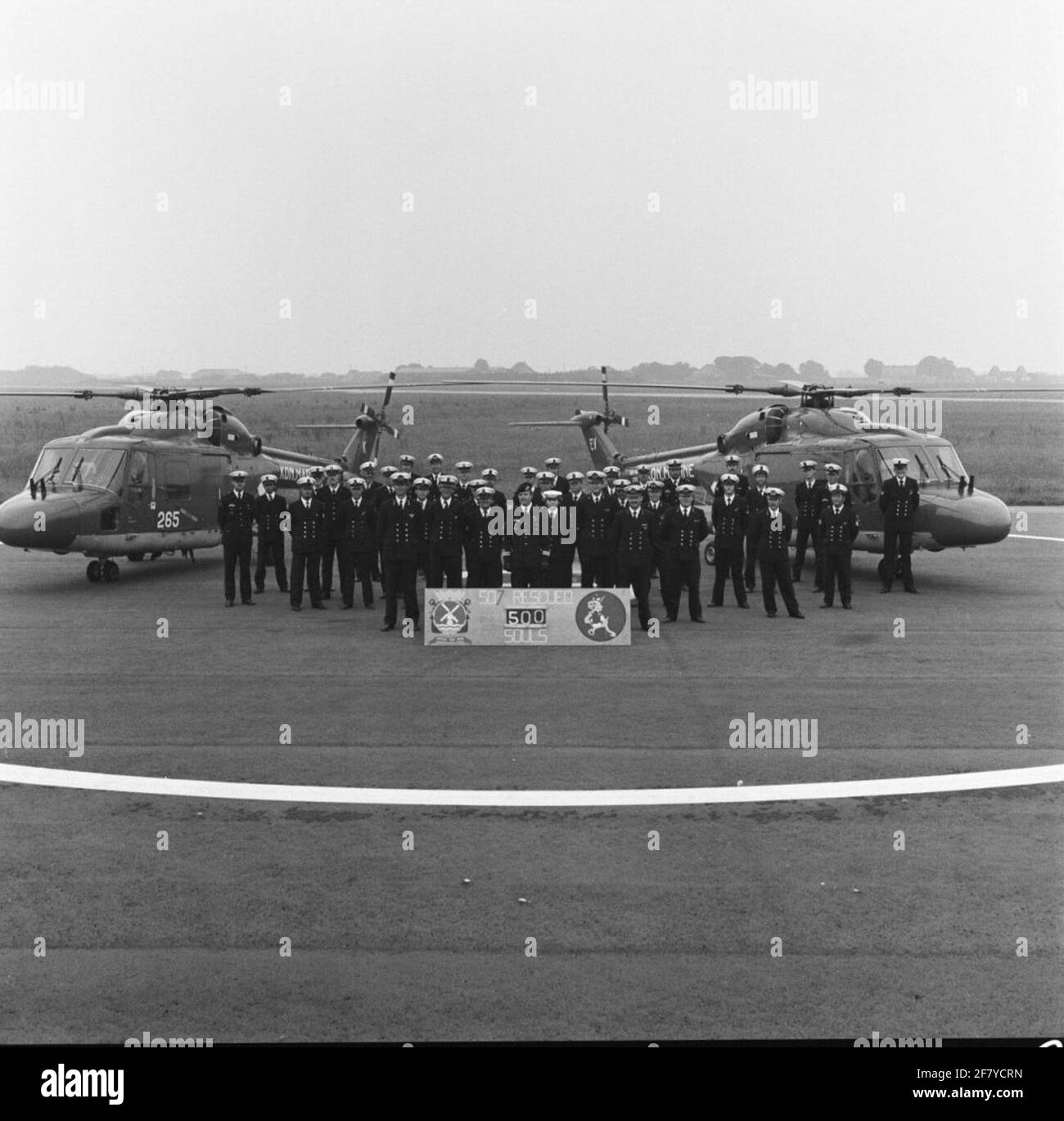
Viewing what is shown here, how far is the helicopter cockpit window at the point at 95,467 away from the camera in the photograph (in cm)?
1920

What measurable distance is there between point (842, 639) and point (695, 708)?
407cm

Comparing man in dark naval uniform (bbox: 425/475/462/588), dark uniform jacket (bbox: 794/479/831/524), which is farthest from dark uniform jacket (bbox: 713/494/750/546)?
man in dark naval uniform (bbox: 425/475/462/588)

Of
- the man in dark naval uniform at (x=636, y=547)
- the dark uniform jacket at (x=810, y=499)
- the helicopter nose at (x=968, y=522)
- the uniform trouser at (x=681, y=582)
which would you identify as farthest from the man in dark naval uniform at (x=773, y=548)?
the helicopter nose at (x=968, y=522)

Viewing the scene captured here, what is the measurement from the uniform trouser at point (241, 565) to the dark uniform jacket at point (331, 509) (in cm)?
115

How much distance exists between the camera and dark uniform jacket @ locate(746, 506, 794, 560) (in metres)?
15.8

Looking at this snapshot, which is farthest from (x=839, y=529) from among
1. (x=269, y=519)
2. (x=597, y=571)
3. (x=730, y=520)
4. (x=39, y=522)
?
(x=39, y=522)

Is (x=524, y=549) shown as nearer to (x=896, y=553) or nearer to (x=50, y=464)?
(x=896, y=553)

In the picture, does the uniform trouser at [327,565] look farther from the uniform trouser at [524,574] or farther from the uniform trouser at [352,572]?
the uniform trouser at [524,574]

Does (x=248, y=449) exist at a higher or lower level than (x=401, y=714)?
higher

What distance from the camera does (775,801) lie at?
816cm
